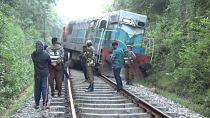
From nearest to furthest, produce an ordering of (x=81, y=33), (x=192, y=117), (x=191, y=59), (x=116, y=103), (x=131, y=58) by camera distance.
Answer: (x=192, y=117)
(x=116, y=103)
(x=191, y=59)
(x=131, y=58)
(x=81, y=33)

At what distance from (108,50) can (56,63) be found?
7.56 meters

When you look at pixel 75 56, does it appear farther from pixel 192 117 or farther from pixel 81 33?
pixel 192 117

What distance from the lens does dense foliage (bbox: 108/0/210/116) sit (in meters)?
14.8

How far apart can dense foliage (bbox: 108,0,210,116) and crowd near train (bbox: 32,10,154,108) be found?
37.5 inches

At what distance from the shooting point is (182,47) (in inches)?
705

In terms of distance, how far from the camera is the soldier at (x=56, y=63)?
12664mm

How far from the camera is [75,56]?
86.9 ft

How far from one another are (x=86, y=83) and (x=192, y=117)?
7.23 m

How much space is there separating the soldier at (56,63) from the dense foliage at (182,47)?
14.9 feet

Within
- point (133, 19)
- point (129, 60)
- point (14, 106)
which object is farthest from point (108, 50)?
point (14, 106)

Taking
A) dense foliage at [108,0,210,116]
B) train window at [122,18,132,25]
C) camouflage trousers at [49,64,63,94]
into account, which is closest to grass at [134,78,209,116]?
dense foliage at [108,0,210,116]

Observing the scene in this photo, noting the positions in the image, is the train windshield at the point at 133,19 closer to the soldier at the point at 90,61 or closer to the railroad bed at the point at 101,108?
the soldier at the point at 90,61

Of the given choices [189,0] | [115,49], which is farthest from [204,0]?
[115,49]

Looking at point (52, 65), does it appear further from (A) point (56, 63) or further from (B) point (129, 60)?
(B) point (129, 60)
